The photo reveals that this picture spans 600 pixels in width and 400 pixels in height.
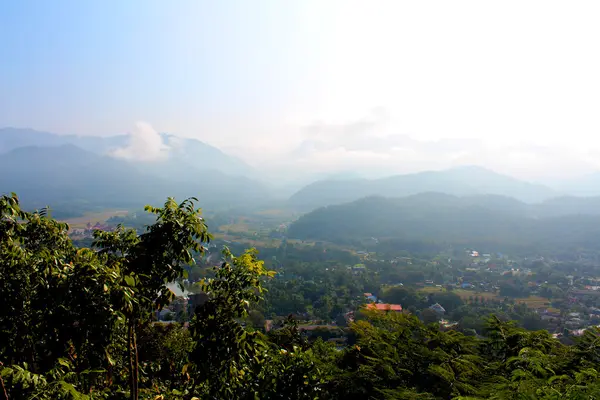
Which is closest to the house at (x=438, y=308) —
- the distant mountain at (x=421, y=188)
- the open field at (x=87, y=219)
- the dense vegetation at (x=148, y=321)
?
the dense vegetation at (x=148, y=321)

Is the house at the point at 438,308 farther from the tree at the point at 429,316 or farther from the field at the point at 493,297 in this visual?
the field at the point at 493,297

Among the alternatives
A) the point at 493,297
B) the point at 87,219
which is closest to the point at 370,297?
the point at 493,297

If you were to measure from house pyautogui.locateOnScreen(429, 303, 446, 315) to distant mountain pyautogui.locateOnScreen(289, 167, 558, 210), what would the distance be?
350 feet

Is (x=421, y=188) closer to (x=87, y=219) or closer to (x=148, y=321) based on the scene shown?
(x=87, y=219)

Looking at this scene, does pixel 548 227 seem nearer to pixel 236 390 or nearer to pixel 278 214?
pixel 278 214

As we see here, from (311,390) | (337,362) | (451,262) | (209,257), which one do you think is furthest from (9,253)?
(451,262)

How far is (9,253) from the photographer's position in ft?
10.5

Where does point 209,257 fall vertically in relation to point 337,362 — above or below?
below

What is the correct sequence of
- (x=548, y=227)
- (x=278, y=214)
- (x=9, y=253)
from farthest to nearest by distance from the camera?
(x=278, y=214)
(x=548, y=227)
(x=9, y=253)

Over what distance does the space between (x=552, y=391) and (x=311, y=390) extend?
2287 millimetres

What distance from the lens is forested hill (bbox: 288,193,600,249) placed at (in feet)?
222

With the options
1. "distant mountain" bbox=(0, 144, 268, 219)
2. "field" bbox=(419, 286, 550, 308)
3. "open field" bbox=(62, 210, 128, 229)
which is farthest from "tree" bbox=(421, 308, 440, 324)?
"distant mountain" bbox=(0, 144, 268, 219)

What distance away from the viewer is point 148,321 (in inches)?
148

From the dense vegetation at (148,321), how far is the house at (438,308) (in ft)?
89.7
